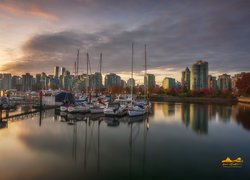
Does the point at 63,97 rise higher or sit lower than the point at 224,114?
higher

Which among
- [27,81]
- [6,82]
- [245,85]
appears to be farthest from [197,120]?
[6,82]

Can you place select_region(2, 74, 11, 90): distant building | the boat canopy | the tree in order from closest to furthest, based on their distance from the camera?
the boat canopy, the tree, select_region(2, 74, 11, 90): distant building

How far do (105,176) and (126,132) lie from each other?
12.7 m

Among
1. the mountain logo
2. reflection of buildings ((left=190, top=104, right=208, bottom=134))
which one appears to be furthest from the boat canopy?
the mountain logo

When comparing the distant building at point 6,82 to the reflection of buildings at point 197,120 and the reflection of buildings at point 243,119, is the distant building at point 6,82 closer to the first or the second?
the reflection of buildings at point 197,120

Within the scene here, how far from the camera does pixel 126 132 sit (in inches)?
986

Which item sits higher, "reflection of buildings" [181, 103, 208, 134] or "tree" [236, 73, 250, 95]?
"tree" [236, 73, 250, 95]

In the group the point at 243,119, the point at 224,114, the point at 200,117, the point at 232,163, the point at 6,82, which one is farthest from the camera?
the point at 6,82

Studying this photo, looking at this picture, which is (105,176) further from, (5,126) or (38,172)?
(5,126)

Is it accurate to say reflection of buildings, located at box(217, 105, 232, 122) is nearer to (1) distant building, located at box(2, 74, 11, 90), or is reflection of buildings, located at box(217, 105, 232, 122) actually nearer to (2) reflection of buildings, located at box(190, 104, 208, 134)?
(2) reflection of buildings, located at box(190, 104, 208, 134)

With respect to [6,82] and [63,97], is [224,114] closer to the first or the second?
[63,97]

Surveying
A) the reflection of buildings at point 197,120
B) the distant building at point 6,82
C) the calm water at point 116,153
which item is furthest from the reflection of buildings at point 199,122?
the distant building at point 6,82

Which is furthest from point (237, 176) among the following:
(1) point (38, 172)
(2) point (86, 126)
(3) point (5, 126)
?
(3) point (5, 126)

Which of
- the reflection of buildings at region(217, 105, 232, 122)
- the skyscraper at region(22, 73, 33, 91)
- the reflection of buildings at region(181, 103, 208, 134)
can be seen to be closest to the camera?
the reflection of buildings at region(181, 103, 208, 134)
